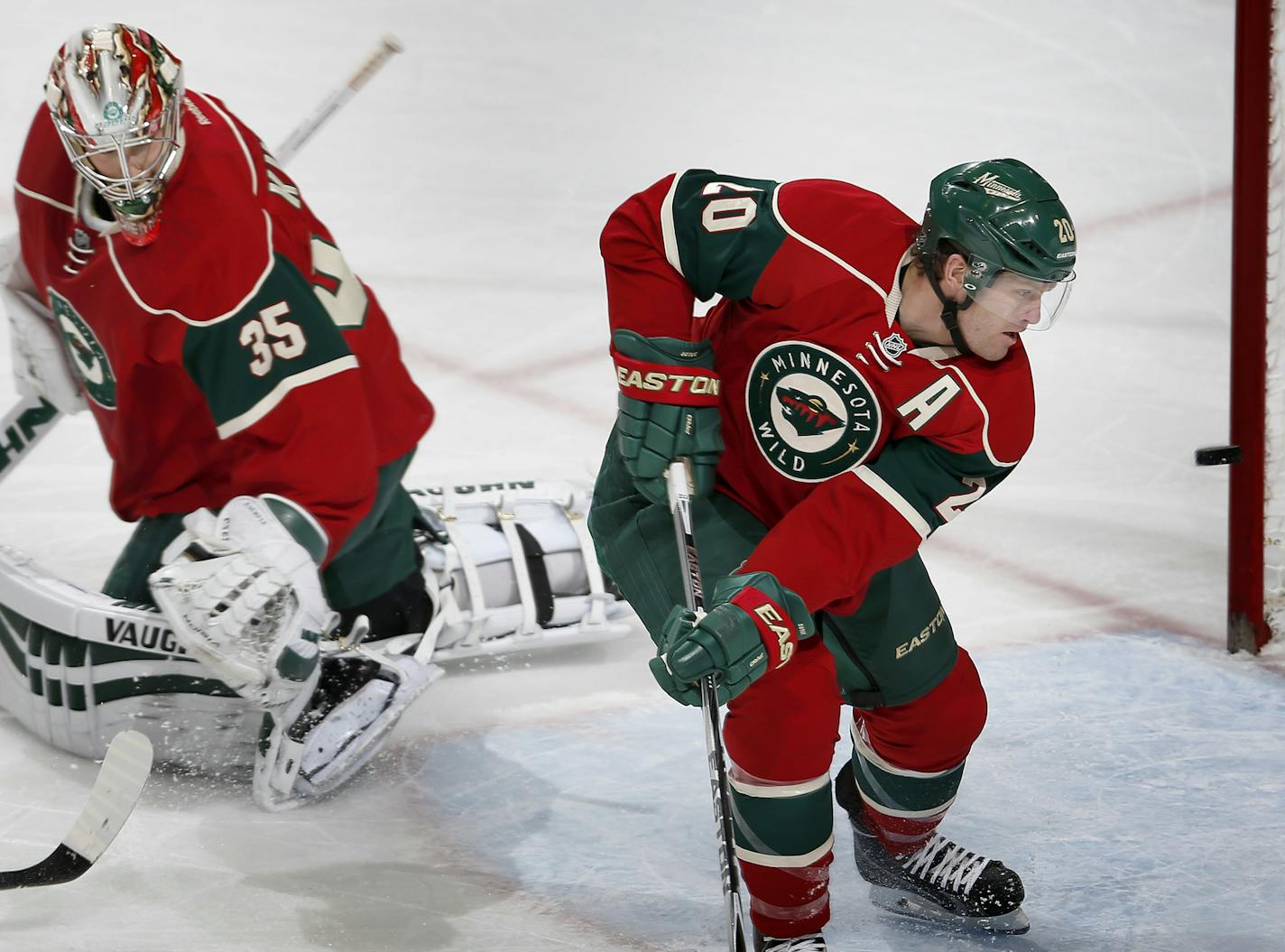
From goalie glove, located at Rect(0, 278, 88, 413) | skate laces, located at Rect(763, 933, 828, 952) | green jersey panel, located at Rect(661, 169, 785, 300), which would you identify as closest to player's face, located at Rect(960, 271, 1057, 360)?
green jersey panel, located at Rect(661, 169, 785, 300)

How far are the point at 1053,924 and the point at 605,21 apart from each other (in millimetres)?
4304

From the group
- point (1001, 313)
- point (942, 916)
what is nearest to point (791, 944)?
point (942, 916)

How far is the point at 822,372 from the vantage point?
195cm

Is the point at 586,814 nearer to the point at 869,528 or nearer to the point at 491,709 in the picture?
the point at 491,709

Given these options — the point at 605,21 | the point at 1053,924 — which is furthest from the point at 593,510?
the point at 605,21

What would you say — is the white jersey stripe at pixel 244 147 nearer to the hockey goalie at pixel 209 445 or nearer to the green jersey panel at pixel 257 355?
the hockey goalie at pixel 209 445

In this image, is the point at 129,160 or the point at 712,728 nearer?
the point at 712,728

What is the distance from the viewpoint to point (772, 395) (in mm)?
2020

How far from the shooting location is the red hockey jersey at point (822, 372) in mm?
1897

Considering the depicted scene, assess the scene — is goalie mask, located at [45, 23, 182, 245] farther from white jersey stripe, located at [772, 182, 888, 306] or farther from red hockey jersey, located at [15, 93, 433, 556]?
white jersey stripe, located at [772, 182, 888, 306]

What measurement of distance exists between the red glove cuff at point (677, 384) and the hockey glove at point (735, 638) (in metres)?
0.28

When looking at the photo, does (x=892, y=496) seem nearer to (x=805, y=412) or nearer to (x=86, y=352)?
(x=805, y=412)

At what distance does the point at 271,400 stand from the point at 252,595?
304 millimetres

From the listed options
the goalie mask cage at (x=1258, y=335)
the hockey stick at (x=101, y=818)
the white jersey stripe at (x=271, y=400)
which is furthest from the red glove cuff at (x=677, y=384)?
the goalie mask cage at (x=1258, y=335)
